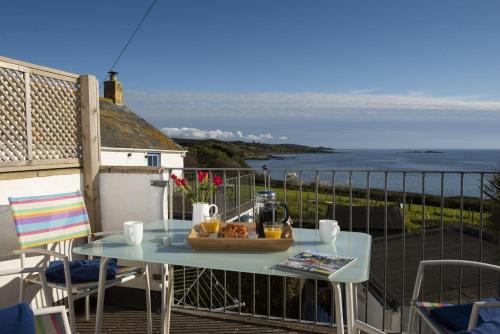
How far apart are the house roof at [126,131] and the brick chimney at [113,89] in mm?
418

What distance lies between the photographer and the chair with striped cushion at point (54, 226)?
2459 millimetres

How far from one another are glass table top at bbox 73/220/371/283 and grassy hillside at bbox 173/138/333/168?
17014 millimetres

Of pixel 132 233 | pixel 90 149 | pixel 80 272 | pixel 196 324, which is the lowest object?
pixel 196 324

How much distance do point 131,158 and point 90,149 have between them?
10481 mm

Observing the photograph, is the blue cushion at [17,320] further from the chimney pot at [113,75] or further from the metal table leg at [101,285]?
the chimney pot at [113,75]

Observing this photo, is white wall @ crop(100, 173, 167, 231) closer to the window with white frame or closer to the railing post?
the railing post

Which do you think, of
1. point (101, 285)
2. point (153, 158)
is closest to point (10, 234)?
point (101, 285)

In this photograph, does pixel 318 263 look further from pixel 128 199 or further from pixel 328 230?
pixel 128 199

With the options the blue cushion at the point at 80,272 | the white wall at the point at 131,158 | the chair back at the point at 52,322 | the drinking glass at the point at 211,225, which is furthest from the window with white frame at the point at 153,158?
the chair back at the point at 52,322

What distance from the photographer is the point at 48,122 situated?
3408 mm

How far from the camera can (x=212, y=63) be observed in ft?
55.1

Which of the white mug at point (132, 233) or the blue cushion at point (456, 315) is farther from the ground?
the white mug at point (132, 233)

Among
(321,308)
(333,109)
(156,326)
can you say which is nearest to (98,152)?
(156,326)

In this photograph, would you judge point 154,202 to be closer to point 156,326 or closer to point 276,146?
point 156,326
